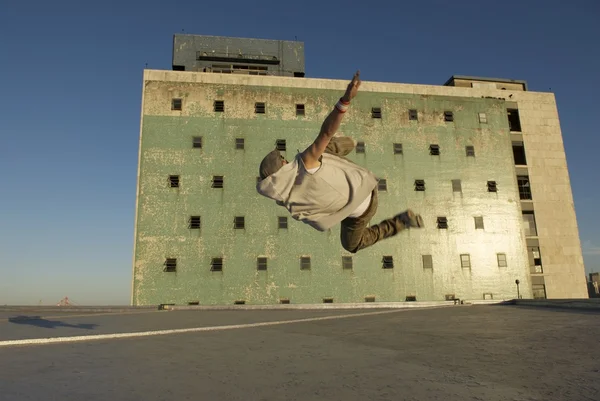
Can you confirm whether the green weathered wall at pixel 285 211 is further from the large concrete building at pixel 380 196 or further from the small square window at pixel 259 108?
the small square window at pixel 259 108

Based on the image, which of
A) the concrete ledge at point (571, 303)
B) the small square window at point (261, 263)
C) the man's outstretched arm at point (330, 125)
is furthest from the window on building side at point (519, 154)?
the man's outstretched arm at point (330, 125)

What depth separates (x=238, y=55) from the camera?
33312 mm

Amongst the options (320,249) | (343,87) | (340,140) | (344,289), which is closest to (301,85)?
(343,87)

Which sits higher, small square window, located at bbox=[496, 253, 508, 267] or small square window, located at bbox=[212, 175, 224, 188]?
small square window, located at bbox=[212, 175, 224, 188]

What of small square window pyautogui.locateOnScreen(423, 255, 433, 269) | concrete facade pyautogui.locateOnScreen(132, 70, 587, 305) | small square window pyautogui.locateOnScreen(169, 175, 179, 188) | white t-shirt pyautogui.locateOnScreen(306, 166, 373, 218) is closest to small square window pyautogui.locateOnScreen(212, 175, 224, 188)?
concrete facade pyautogui.locateOnScreen(132, 70, 587, 305)

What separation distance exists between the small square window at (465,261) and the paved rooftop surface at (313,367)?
19.3 m

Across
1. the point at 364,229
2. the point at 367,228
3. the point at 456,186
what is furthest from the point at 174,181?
the point at 364,229

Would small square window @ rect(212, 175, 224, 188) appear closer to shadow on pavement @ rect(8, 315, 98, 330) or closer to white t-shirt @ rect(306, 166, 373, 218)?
shadow on pavement @ rect(8, 315, 98, 330)

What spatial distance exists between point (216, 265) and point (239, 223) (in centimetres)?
305

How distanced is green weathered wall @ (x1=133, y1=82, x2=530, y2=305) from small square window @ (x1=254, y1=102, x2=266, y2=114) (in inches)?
13.0

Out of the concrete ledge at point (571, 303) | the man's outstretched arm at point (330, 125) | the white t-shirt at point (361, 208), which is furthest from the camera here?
the concrete ledge at point (571, 303)

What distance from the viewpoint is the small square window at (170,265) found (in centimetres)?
2356

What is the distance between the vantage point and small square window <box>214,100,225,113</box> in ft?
87.5

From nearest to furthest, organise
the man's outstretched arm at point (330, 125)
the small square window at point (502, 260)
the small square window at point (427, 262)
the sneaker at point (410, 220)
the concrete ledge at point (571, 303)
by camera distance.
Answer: the man's outstretched arm at point (330, 125)
the sneaker at point (410, 220)
the concrete ledge at point (571, 303)
the small square window at point (427, 262)
the small square window at point (502, 260)
